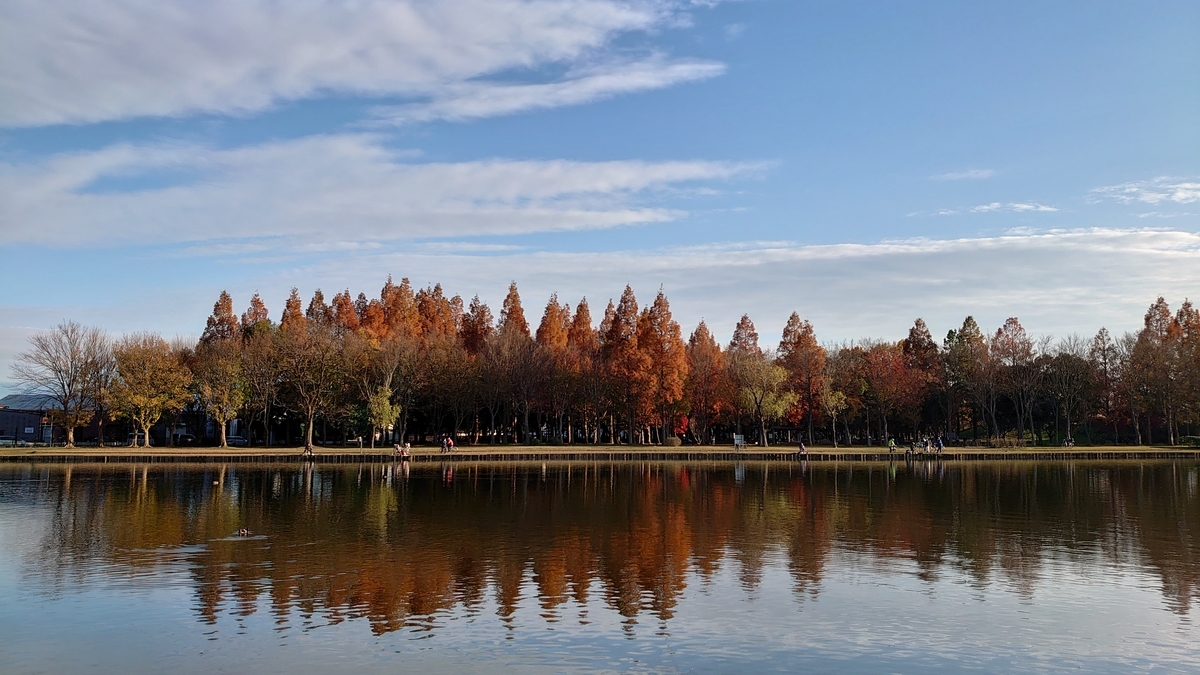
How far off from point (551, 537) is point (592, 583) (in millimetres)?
6154

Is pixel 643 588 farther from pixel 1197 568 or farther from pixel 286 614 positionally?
pixel 1197 568

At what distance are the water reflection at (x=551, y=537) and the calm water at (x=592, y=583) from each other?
0.41 ft

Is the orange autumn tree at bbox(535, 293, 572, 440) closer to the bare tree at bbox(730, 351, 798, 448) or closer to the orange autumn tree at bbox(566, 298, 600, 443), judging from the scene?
the orange autumn tree at bbox(566, 298, 600, 443)

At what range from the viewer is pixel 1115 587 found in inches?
714

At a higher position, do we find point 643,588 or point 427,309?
point 427,309

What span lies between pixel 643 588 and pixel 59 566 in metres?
12.8

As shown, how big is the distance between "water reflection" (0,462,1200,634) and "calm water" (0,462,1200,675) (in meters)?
0.12

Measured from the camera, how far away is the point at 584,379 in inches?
3152

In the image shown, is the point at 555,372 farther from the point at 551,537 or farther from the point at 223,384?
the point at 551,537

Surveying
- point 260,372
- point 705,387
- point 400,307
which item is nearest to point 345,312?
point 400,307

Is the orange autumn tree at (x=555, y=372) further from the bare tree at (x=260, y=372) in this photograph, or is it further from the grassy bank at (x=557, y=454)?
the bare tree at (x=260, y=372)

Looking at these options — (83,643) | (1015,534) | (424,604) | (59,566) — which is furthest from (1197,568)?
(59,566)

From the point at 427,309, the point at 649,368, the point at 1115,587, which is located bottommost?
the point at 1115,587

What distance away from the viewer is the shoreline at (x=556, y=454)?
59.5 metres
